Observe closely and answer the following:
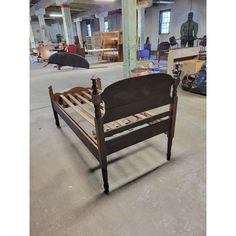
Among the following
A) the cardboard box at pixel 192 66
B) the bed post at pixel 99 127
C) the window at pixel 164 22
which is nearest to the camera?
the bed post at pixel 99 127

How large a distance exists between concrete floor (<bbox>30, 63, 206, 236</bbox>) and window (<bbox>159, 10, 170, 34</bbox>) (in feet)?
31.3

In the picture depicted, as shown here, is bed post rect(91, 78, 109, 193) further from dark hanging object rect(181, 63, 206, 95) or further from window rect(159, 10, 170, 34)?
window rect(159, 10, 170, 34)

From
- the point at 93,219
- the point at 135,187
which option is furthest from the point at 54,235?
the point at 135,187

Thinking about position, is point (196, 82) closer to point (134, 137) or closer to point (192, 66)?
point (192, 66)

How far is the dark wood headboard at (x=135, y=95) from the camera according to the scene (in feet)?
3.99

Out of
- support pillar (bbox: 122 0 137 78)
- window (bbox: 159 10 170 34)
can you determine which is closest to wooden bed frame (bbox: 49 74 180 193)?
support pillar (bbox: 122 0 137 78)

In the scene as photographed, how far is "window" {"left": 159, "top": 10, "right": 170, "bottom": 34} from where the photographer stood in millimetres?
10117

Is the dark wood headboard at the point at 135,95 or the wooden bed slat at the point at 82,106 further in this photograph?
the wooden bed slat at the point at 82,106

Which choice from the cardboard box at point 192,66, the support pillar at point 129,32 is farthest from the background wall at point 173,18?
the support pillar at point 129,32

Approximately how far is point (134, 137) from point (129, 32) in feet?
11.0

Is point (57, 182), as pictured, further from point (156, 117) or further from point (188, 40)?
point (188, 40)

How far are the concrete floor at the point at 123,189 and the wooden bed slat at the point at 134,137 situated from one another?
38 centimetres

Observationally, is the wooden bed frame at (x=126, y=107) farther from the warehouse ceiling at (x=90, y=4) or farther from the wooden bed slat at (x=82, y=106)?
the warehouse ceiling at (x=90, y=4)

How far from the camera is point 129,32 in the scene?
4.12m
